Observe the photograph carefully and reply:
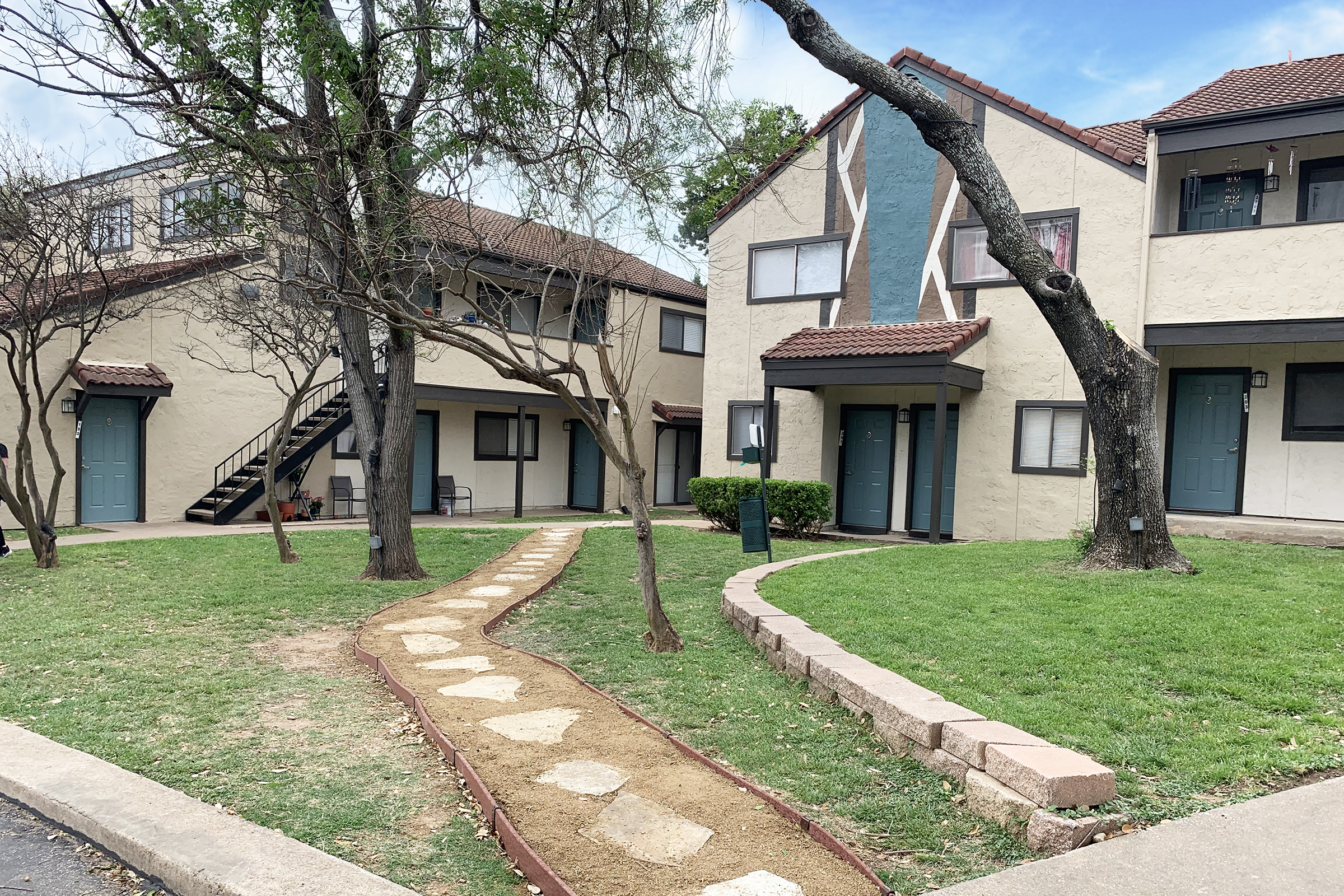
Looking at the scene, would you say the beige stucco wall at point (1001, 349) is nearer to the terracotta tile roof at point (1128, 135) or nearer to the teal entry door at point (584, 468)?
the terracotta tile roof at point (1128, 135)

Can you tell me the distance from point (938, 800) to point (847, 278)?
13.0 metres

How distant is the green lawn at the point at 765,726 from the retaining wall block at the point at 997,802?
51 millimetres

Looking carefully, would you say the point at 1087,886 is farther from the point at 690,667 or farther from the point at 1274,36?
the point at 1274,36

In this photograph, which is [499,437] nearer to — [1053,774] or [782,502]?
[782,502]

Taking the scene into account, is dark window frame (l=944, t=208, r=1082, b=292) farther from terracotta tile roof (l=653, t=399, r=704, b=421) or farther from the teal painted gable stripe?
terracotta tile roof (l=653, t=399, r=704, b=421)

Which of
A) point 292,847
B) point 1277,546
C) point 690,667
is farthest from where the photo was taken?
point 1277,546

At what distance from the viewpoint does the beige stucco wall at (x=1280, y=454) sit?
12.6m

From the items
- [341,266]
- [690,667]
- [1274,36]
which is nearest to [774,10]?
[341,266]

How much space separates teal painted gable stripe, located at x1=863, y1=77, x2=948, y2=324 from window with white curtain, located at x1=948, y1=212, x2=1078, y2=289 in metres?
0.56

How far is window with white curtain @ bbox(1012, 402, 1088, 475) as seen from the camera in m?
13.5

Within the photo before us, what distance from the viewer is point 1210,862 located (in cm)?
303

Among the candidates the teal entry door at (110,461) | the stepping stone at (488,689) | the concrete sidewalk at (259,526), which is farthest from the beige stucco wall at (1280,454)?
the teal entry door at (110,461)

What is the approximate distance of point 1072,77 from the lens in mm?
13367

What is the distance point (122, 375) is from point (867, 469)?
1257 cm
